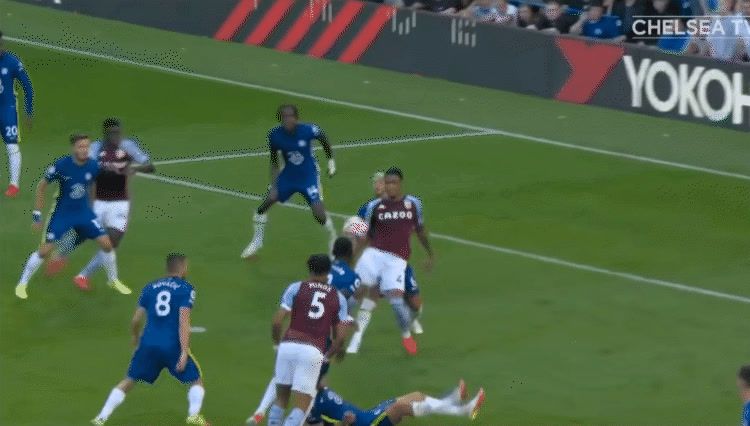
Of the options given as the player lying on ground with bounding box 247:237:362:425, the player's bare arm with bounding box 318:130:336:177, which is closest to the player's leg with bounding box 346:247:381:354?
the player lying on ground with bounding box 247:237:362:425

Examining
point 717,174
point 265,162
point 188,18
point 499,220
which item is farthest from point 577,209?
point 188,18

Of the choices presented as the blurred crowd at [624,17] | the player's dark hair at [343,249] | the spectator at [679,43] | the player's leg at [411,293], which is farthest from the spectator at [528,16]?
the player's dark hair at [343,249]

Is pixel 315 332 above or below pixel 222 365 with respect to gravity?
above

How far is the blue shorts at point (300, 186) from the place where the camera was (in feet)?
81.6

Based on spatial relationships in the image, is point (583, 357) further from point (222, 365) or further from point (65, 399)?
point (65, 399)

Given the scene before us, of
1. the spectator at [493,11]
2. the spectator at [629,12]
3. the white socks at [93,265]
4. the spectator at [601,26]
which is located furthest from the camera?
the spectator at [493,11]

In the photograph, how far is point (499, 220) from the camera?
27.5 meters

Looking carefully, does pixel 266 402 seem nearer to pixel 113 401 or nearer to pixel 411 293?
pixel 113 401

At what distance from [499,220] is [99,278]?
6679 mm

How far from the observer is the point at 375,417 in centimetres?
1786

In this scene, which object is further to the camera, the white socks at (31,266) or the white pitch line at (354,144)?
the white pitch line at (354,144)

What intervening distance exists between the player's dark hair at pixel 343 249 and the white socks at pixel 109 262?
15.8ft

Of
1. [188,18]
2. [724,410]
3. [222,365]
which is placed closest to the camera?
[724,410]

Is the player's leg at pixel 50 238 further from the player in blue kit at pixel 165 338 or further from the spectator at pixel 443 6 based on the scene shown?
the spectator at pixel 443 6
